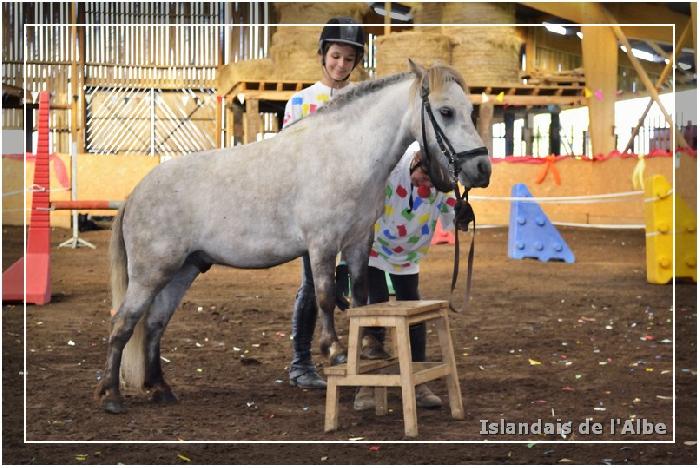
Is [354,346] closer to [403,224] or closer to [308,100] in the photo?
[403,224]

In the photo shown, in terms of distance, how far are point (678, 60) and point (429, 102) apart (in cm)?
177

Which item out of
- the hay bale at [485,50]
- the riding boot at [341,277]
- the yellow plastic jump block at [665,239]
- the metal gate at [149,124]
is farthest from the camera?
the metal gate at [149,124]

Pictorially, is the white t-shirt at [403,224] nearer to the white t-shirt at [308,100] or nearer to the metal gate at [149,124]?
the white t-shirt at [308,100]

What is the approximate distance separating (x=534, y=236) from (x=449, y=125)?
616cm

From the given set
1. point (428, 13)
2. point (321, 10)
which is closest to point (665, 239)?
point (428, 13)

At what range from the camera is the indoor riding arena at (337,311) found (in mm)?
3291

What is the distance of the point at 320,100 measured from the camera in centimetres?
397

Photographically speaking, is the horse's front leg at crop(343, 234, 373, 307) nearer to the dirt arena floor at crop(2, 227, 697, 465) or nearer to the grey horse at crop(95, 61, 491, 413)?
the grey horse at crop(95, 61, 491, 413)

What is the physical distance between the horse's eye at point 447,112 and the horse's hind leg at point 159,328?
3.84 ft

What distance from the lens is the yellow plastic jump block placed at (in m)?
7.52

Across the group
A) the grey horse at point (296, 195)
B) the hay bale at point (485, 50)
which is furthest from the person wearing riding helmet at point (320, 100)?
the hay bale at point (485, 50)

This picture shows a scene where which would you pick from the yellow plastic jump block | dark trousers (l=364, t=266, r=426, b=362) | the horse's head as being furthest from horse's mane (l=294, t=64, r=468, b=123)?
the yellow plastic jump block

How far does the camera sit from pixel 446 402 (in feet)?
12.7

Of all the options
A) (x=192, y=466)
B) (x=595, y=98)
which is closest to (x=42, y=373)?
(x=192, y=466)
